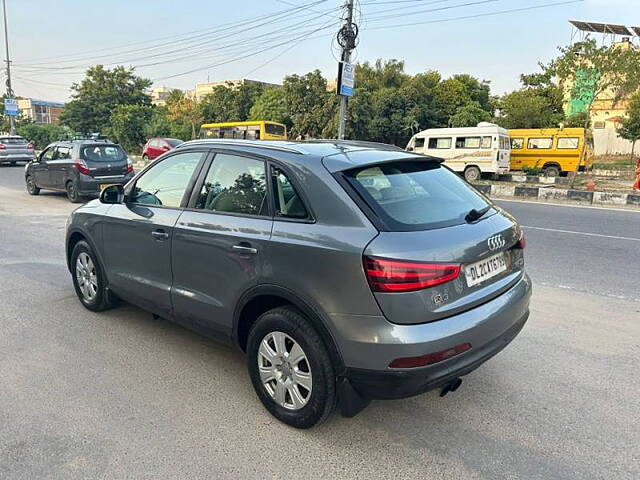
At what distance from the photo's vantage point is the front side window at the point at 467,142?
20.4m

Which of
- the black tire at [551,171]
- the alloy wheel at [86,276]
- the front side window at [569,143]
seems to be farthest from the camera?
the black tire at [551,171]

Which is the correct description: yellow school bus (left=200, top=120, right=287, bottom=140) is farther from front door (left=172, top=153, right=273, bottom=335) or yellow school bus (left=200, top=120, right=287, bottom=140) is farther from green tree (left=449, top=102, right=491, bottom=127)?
front door (left=172, top=153, right=273, bottom=335)

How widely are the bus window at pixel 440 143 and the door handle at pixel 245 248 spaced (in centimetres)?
1970

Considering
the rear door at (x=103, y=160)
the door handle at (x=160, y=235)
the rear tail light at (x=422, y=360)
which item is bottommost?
the rear tail light at (x=422, y=360)

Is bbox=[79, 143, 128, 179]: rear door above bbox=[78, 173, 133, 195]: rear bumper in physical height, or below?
above

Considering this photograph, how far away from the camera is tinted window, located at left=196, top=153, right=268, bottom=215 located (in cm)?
307

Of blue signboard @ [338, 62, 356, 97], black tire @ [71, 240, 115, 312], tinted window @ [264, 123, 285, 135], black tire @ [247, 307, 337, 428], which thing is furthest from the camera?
tinted window @ [264, 123, 285, 135]

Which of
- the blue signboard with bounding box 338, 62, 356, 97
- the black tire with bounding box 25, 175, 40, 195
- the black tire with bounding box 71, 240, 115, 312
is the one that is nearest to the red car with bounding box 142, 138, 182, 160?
the black tire with bounding box 25, 175, 40, 195

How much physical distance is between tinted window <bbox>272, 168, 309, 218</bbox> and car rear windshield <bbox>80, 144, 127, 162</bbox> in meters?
11.1

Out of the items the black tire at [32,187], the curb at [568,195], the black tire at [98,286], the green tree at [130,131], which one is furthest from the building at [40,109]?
the black tire at [98,286]

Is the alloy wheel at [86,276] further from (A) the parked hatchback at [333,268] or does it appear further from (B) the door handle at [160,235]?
(B) the door handle at [160,235]

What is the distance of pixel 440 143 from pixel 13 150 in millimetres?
20525

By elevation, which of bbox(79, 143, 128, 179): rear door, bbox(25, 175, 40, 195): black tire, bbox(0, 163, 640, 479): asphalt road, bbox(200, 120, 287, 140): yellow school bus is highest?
bbox(200, 120, 287, 140): yellow school bus

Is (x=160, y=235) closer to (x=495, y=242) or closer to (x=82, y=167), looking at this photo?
(x=495, y=242)
